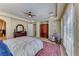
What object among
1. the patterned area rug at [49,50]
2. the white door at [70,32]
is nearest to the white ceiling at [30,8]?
the white door at [70,32]

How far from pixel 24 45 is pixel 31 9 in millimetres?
486

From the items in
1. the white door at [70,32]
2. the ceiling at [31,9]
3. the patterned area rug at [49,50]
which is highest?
the ceiling at [31,9]

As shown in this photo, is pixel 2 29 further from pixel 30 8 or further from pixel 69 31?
pixel 69 31

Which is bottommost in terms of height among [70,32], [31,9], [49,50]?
[49,50]

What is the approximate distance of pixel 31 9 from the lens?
1.67m

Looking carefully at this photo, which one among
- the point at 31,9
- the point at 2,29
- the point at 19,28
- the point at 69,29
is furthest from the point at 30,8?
the point at 69,29

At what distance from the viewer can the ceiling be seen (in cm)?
163

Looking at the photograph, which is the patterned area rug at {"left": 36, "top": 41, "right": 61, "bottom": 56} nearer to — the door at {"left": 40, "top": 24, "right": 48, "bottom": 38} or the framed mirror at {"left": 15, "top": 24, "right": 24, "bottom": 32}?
the door at {"left": 40, "top": 24, "right": 48, "bottom": 38}

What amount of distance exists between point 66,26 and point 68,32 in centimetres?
9

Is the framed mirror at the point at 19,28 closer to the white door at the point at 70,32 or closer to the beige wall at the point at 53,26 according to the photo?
the beige wall at the point at 53,26

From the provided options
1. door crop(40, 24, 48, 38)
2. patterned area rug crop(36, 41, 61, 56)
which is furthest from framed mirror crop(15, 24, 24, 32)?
patterned area rug crop(36, 41, 61, 56)

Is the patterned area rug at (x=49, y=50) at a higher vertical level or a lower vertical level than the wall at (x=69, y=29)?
lower

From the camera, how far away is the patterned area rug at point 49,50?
1.63 metres

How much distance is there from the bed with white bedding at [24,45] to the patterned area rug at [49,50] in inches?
2.2
